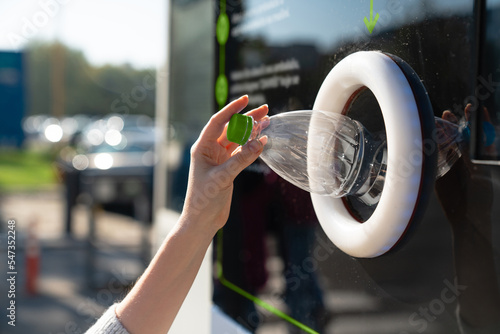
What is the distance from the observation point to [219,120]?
1064 mm

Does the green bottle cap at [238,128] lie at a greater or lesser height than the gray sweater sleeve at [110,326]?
greater

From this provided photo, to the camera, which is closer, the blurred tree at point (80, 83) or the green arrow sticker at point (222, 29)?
the green arrow sticker at point (222, 29)

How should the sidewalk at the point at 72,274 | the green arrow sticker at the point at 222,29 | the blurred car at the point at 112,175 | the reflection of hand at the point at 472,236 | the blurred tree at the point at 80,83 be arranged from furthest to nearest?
the blurred tree at the point at 80,83
the blurred car at the point at 112,175
the sidewalk at the point at 72,274
the green arrow sticker at the point at 222,29
the reflection of hand at the point at 472,236

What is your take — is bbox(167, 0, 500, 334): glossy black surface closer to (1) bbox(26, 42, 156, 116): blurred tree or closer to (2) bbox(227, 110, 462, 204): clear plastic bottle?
(2) bbox(227, 110, 462, 204): clear plastic bottle

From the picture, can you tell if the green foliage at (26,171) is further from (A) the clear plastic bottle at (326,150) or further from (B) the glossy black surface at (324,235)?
(A) the clear plastic bottle at (326,150)

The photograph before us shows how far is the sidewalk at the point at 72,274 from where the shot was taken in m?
5.02

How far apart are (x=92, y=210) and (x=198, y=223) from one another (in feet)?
17.4

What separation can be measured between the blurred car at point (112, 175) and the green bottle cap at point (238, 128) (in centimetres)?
572

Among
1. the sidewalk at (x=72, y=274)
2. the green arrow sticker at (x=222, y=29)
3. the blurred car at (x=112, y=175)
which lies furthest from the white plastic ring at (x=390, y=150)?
the blurred car at (x=112, y=175)

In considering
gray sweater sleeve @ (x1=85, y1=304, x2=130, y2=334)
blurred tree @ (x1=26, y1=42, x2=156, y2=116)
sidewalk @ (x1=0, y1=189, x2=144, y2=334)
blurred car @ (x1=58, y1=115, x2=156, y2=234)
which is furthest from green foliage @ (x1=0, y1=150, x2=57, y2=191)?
gray sweater sleeve @ (x1=85, y1=304, x2=130, y2=334)

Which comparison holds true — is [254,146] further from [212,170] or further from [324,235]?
[324,235]

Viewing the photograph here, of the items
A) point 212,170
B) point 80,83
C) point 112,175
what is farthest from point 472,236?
point 80,83

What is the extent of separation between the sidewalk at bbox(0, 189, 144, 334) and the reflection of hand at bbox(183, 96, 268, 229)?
122 inches

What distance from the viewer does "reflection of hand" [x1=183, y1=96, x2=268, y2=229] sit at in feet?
3.40
